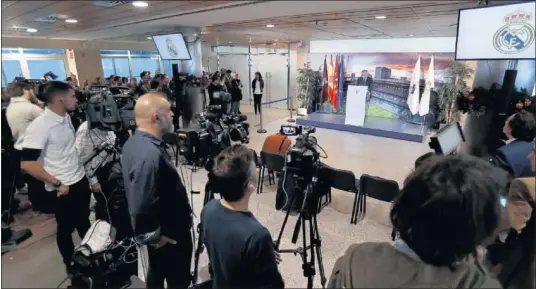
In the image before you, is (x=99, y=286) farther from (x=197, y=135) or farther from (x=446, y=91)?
(x=446, y=91)

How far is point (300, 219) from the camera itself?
1.64 meters

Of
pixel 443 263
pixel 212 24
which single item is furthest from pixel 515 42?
pixel 212 24

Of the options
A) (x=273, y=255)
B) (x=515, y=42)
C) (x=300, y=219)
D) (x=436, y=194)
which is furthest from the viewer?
(x=300, y=219)

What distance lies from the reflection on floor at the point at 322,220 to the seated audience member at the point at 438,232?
3.05 ft

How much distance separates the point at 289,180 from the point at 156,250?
141 centimetres

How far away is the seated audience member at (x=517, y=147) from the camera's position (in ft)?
3.66

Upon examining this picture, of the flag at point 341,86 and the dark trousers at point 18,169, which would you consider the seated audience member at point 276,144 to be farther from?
the flag at point 341,86

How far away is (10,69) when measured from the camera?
0.78m

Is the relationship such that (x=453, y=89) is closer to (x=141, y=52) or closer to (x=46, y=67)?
(x=141, y=52)

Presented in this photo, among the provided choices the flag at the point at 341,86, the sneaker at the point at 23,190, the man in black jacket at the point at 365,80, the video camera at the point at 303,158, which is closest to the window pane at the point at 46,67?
the sneaker at the point at 23,190

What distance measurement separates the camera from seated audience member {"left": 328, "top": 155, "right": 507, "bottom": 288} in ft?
1.85

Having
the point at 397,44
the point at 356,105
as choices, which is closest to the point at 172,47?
the point at 397,44

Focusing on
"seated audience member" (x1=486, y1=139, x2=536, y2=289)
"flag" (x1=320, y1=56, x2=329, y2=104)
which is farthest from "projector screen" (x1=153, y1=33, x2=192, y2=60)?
"flag" (x1=320, y1=56, x2=329, y2=104)

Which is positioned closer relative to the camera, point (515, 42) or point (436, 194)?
point (436, 194)
